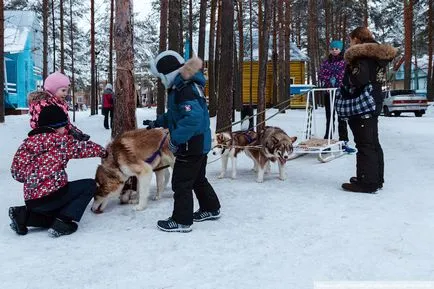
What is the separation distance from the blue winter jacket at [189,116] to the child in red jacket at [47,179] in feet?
3.78

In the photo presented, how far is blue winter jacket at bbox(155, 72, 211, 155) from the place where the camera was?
4.39m

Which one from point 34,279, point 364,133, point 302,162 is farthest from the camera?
point 302,162

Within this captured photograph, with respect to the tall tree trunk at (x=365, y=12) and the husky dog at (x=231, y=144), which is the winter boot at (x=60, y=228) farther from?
the tall tree trunk at (x=365, y=12)

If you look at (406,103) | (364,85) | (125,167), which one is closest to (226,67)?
(364,85)

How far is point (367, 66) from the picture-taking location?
19.6ft

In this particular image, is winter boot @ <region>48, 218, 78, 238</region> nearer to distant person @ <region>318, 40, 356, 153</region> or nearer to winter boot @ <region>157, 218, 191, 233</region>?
winter boot @ <region>157, 218, 191, 233</region>

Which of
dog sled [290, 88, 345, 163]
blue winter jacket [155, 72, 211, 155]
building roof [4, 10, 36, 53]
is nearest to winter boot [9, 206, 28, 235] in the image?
blue winter jacket [155, 72, 211, 155]

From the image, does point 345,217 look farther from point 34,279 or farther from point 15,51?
point 15,51

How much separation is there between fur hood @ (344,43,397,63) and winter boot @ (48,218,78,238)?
4027mm

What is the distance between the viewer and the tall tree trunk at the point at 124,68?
20.6 ft

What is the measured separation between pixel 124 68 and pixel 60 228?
2.59 meters

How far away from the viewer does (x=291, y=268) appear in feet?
11.9

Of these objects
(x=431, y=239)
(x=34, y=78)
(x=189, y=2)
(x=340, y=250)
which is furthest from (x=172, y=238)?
(x=34, y=78)

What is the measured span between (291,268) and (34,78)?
41367 millimetres
